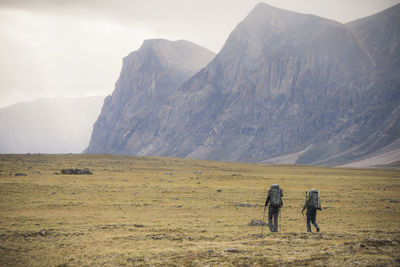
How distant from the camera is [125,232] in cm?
2123

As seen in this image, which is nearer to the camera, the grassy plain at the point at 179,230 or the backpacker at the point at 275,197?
the grassy plain at the point at 179,230

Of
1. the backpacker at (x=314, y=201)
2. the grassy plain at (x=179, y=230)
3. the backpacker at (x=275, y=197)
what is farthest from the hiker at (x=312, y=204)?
the backpacker at (x=275, y=197)

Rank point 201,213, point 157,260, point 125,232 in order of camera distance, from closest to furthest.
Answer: point 157,260 < point 125,232 < point 201,213

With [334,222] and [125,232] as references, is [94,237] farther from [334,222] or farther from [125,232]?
[334,222]

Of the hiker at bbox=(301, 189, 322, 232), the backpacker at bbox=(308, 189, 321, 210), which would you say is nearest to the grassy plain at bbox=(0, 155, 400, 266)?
the hiker at bbox=(301, 189, 322, 232)

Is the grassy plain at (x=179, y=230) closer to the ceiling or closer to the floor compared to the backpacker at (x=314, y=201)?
closer to the floor

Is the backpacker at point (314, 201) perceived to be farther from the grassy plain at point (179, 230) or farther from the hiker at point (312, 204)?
the grassy plain at point (179, 230)

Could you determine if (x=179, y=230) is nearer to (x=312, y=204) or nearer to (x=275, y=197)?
(x=275, y=197)

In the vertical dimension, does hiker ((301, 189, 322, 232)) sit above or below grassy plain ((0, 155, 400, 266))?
above

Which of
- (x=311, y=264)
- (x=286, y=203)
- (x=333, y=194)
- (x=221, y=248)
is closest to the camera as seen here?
(x=311, y=264)

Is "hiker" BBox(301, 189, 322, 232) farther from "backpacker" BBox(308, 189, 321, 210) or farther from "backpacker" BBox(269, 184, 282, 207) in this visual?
"backpacker" BBox(269, 184, 282, 207)

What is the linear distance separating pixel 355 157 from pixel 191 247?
19563 centimetres

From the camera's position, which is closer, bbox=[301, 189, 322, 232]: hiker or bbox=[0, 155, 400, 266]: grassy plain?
bbox=[0, 155, 400, 266]: grassy plain

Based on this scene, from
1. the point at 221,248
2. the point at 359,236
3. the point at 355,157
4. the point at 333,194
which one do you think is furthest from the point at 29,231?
the point at 355,157
